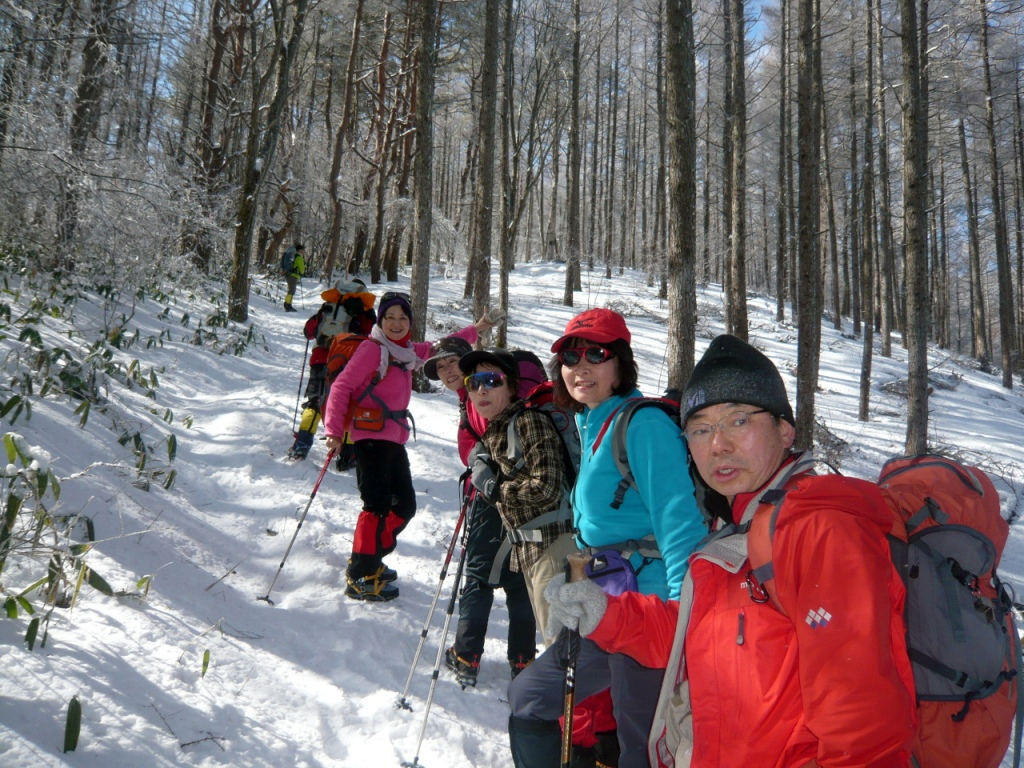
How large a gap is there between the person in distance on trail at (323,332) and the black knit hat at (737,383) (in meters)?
5.54

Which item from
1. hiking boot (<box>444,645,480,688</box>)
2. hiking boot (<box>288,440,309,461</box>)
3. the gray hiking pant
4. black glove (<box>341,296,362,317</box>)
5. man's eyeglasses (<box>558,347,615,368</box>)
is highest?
black glove (<box>341,296,362,317</box>)

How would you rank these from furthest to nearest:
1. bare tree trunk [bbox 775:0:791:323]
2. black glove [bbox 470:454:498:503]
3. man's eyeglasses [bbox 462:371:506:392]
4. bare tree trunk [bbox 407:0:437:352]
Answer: bare tree trunk [bbox 775:0:791:323], bare tree trunk [bbox 407:0:437:352], man's eyeglasses [bbox 462:371:506:392], black glove [bbox 470:454:498:503]

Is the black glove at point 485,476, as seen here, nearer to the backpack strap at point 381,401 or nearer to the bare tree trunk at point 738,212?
the backpack strap at point 381,401

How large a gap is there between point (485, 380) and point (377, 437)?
139 cm

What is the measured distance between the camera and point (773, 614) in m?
1.34

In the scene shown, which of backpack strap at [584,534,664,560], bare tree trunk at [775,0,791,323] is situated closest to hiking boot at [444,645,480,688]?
backpack strap at [584,534,664,560]

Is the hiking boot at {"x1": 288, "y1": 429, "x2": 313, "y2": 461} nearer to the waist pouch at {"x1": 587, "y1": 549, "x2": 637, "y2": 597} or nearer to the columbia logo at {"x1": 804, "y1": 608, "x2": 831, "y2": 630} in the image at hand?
the waist pouch at {"x1": 587, "y1": 549, "x2": 637, "y2": 597}

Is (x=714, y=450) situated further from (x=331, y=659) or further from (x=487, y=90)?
(x=487, y=90)

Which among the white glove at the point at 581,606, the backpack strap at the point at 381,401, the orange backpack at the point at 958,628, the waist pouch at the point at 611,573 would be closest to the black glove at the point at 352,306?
the backpack strap at the point at 381,401

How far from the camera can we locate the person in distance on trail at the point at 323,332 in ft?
22.0

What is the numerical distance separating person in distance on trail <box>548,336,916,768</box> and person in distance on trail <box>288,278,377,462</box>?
5515mm

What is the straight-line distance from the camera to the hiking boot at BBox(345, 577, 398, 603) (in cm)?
437

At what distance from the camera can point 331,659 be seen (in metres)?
3.64

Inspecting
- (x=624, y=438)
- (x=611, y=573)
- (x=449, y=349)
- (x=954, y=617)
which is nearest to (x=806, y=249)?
(x=449, y=349)
